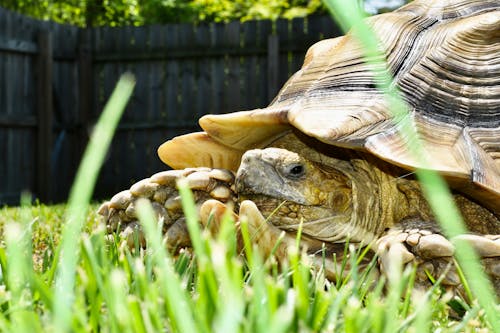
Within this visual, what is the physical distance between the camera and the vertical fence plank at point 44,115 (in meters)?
9.29

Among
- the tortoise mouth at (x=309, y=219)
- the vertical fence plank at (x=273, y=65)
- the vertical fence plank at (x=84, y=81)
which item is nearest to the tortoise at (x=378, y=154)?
the tortoise mouth at (x=309, y=219)

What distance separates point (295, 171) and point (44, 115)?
756cm

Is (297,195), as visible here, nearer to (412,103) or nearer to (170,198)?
(412,103)

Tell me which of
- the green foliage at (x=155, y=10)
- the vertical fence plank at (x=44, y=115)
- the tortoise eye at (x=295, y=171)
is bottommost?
the vertical fence plank at (x=44, y=115)

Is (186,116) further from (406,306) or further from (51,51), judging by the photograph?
(406,306)

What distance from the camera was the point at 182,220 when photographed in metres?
2.61

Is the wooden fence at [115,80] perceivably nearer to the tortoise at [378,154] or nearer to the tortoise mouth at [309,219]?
the tortoise at [378,154]

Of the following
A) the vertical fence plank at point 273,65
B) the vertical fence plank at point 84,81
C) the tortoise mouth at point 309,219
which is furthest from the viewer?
the vertical fence plank at point 84,81

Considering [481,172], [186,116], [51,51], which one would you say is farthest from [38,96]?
[481,172]

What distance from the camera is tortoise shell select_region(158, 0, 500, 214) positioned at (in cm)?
216

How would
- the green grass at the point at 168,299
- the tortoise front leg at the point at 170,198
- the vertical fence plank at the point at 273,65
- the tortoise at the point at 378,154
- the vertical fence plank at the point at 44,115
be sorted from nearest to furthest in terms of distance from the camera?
the green grass at the point at 168,299 → the tortoise at the point at 378,154 → the tortoise front leg at the point at 170,198 → the vertical fence plank at the point at 273,65 → the vertical fence plank at the point at 44,115

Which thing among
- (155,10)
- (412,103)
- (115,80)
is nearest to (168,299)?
(412,103)

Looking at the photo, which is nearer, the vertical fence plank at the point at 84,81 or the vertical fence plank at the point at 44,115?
the vertical fence plank at the point at 44,115

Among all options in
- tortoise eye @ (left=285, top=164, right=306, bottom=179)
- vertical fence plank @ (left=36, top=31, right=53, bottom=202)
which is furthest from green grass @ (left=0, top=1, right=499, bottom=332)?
vertical fence plank @ (left=36, top=31, right=53, bottom=202)
